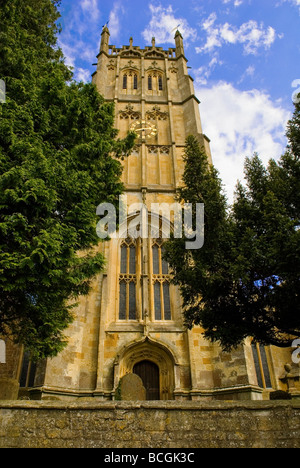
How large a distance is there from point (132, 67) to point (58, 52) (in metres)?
13.4

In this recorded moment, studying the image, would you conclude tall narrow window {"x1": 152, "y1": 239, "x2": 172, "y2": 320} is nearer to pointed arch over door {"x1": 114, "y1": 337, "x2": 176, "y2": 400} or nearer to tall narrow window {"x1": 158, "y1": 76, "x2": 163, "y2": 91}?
pointed arch over door {"x1": 114, "y1": 337, "x2": 176, "y2": 400}

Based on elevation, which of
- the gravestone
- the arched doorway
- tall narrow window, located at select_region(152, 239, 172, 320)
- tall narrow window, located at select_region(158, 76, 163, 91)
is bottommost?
the gravestone

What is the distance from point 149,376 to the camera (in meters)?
12.3

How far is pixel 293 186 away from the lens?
7324mm

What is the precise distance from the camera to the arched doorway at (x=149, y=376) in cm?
1194

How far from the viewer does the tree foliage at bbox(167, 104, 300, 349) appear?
20.6 feet

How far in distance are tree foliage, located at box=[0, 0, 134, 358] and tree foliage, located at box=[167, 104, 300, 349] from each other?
217 centimetres

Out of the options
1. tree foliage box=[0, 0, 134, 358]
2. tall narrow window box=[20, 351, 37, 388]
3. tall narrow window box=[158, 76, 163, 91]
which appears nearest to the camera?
tree foliage box=[0, 0, 134, 358]

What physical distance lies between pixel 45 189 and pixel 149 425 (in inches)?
166

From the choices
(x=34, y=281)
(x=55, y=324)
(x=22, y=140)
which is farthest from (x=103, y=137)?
(x=55, y=324)

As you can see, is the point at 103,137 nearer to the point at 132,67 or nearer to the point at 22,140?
the point at 22,140

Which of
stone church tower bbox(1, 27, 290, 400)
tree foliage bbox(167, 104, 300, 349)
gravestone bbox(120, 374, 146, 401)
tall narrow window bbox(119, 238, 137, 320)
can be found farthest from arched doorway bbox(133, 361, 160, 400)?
gravestone bbox(120, 374, 146, 401)

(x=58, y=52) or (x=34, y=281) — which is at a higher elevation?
(x=58, y=52)

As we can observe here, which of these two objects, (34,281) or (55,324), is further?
(55,324)
